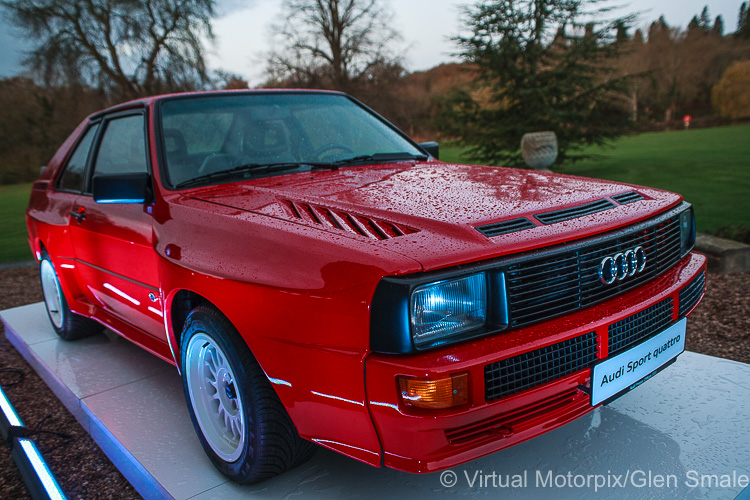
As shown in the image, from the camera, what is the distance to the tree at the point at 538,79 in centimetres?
1019

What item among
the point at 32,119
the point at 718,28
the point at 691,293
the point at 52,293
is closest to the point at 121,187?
the point at 52,293

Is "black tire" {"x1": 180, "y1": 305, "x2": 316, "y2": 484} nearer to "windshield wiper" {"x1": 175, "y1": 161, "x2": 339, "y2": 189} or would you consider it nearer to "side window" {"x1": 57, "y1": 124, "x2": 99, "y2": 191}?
"windshield wiper" {"x1": 175, "y1": 161, "x2": 339, "y2": 189}

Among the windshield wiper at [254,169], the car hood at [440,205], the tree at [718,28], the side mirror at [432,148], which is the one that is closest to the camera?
the car hood at [440,205]

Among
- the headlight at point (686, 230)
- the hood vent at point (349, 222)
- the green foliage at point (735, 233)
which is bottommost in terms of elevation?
the green foliage at point (735, 233)

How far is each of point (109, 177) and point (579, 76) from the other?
10.0 meters

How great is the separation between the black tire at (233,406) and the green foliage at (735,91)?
11394 mm

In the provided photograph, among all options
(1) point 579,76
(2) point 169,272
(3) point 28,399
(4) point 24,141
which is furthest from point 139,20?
(2) point 169,272

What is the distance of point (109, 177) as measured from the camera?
2.30m

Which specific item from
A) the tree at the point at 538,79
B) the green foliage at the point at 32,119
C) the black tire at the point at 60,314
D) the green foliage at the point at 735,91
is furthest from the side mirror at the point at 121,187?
the green foliage at the point at 32,119

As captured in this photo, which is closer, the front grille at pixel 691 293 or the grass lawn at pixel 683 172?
the front grille at pixel 691 293

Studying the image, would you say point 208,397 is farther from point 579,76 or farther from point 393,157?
point 579,76

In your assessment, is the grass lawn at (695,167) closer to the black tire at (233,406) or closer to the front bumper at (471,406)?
the front bumper at (471,406)

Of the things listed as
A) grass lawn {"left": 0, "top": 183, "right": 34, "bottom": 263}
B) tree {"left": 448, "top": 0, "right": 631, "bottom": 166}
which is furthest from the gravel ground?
tree {"left": 448, "top": 0, "right": 631, "bottom": 166}

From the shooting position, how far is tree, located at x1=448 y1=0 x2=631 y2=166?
10.2 meters
